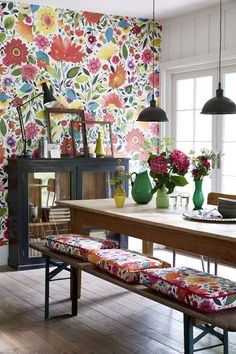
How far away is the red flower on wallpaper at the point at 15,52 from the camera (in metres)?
5.92

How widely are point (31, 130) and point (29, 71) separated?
60cm

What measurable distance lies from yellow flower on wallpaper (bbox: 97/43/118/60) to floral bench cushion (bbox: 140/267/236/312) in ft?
12.3

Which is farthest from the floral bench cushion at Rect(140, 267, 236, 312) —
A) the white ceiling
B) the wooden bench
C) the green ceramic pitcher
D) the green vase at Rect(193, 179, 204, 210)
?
the white ceiling

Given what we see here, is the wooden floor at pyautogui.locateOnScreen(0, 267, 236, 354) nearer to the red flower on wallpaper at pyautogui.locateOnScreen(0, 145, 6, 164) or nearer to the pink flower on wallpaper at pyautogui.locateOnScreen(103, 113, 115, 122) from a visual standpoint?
the red flower on wallpaper at pyautogui.locateOnScreen(0, 145, 6, 164)

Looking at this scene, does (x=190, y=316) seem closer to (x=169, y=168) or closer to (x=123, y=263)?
(x=123, y=263)

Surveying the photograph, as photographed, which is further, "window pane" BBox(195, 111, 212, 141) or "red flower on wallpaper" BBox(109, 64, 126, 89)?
"red flower on wallpaper" BBox(109, 64, 126, 89)

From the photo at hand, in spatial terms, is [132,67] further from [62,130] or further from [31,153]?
[31,153]

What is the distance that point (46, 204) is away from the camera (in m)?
5.94

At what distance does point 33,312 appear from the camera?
172 inches

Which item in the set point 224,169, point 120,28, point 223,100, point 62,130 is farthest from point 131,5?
point 223,100

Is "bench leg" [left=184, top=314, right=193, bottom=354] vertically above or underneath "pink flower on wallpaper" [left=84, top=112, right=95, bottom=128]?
underneath

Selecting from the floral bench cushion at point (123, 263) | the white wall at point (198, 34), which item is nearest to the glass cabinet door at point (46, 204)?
the white wall at point (198, 34)

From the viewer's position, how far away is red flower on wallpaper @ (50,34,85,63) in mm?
6207

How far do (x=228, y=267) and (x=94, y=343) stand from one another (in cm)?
247
